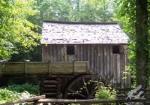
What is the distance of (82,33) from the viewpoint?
34.8 metres

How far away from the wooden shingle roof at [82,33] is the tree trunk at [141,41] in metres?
14.2

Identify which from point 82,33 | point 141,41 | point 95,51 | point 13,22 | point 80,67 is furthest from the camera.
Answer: point 82,33

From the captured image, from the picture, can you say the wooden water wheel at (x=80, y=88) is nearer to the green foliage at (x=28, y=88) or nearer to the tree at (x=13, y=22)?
the green foliage at (x=28, y=88)

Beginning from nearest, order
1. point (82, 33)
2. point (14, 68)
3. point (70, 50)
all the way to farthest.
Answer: point (14, 68) → point (70, 50) → point (82, 33)

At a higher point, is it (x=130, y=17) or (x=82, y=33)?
(x=130, y=17)

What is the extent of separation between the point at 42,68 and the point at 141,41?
1194cm

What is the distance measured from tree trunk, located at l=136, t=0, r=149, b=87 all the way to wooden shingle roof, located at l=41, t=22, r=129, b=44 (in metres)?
14.2

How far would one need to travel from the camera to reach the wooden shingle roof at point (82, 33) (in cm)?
3291

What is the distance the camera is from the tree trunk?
18.2m

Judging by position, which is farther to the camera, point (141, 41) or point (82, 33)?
point (82, 33)

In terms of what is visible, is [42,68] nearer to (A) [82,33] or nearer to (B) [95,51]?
(B) [95,51]

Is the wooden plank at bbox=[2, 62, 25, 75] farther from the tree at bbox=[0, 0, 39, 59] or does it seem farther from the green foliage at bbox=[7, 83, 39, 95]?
the tree at bbox=[0, 0, 39, 59]

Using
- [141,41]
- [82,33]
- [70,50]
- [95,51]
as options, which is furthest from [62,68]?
[141,41]

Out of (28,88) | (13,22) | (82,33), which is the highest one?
(13,22)
